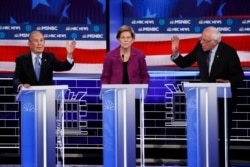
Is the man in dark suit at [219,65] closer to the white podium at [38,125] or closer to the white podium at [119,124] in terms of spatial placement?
the white podium at [119,124]

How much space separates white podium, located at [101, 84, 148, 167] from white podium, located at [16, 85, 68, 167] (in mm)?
417

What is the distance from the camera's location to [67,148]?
10109 mm

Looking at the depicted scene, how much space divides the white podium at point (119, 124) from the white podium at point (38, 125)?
0.42m

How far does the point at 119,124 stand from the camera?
6535 mm

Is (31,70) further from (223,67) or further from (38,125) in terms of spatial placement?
(223,67)

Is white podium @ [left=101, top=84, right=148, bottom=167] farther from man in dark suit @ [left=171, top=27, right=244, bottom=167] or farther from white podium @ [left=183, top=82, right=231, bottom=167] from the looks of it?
man in dark suit @ [left=171, top=27, right=244, bottom=167]

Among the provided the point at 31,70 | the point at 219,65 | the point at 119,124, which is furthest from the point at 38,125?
the point at 219,65

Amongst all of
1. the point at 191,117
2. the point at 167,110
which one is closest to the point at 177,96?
the point at 167,110

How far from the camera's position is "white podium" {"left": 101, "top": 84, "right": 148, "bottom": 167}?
6531mm

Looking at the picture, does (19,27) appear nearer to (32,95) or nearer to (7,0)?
(7,0)

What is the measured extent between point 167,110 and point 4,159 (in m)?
2.26

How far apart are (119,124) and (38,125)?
705 millimetres

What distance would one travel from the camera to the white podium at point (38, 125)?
20.9ft

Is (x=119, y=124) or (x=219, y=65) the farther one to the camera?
(x=219, y=65)
